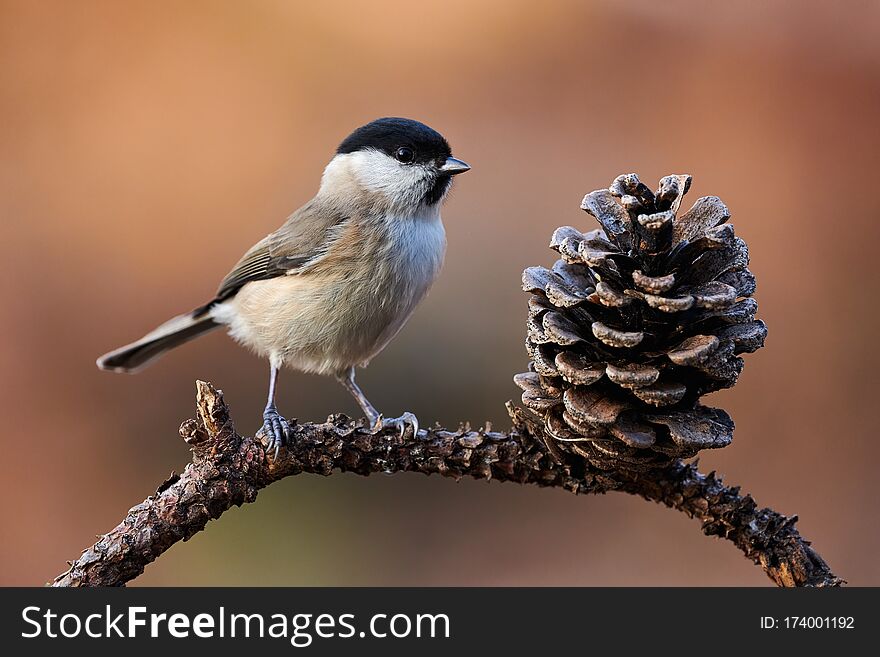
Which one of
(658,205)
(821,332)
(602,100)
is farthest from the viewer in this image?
(602,100)

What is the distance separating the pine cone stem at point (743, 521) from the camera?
1.00 m

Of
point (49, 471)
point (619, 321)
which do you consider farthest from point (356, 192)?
point (619, 321)

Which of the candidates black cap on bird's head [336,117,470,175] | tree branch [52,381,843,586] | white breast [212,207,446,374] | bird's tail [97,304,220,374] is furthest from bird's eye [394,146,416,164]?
tree branch [52,381,843,586]

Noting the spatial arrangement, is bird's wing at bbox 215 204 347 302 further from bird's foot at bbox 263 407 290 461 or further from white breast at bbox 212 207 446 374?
bird's foot at bbox 263 407 290 461

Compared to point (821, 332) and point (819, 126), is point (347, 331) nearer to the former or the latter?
point (821, 332)

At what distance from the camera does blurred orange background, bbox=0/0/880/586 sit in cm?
205

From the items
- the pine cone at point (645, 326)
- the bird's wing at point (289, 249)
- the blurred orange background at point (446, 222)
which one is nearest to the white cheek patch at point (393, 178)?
the bird's wing at point (289, 249)

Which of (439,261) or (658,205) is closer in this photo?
(658,205)

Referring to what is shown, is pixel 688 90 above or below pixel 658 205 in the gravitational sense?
above

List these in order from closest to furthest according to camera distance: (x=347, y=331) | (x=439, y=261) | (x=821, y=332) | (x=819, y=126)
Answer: (x=347, y=331)
(x=439, y=261)
(x=821, y=332)
(x=819, y=126)

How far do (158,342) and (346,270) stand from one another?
626mm

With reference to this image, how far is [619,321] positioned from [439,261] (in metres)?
1.04

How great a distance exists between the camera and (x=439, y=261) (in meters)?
1.98

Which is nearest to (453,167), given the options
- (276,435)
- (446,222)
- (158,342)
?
(446,222)
